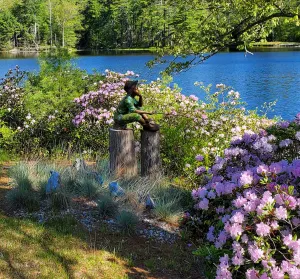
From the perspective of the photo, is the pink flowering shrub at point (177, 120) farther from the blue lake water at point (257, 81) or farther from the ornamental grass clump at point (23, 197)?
the blue lake water at point (257, 81)

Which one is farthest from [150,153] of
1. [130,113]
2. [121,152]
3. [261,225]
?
[261,225]

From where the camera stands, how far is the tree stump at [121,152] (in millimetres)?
5551

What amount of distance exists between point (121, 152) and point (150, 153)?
0.42 meters

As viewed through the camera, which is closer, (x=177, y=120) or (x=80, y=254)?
(x=80, y=254)

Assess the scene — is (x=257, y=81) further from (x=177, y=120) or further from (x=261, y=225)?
(x=261, y=225)

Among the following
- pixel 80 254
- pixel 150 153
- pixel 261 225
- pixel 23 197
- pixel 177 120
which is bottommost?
pixel 80 254

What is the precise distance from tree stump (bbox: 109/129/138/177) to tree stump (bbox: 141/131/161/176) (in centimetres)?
20

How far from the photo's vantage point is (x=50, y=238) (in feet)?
12.6

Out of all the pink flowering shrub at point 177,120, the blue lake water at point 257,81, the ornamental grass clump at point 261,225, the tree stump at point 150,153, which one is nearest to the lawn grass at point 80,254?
the ornamental grass clump at point 261,225

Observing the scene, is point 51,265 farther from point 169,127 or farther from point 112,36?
point 112,36

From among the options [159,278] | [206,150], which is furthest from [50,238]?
[206,150]

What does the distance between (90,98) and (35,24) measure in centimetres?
7248

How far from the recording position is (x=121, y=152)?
5.55 m

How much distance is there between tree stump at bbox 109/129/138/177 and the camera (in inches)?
219
